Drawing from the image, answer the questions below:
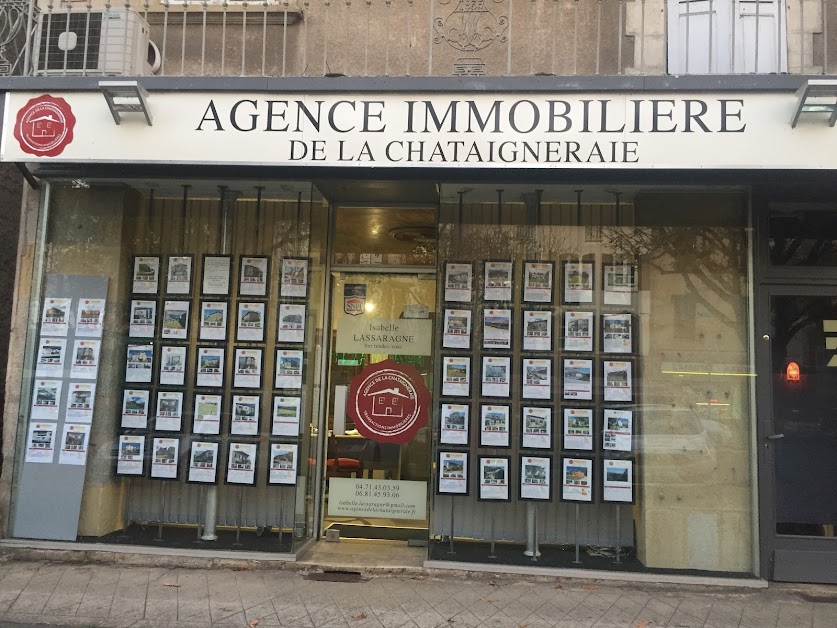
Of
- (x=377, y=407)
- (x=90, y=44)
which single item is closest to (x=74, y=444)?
(x=377, y=407)

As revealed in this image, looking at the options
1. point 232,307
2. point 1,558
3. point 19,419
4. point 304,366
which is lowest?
point 1,558

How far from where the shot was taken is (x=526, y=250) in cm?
631

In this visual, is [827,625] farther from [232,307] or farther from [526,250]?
[232,307]

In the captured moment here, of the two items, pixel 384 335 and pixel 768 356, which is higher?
pixel 384 335

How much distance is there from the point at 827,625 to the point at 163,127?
6107mm

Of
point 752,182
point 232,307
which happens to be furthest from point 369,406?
point 752,182

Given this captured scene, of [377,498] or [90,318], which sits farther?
[377,498]

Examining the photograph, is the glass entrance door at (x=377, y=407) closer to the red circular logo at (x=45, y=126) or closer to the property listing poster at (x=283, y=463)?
the property listing poster at (x=283, y=463)

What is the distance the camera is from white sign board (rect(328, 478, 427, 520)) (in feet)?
21.7

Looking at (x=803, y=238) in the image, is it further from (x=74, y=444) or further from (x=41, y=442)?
(x=41, y=442)

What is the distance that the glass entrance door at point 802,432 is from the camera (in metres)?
5.58

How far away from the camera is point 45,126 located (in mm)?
5273

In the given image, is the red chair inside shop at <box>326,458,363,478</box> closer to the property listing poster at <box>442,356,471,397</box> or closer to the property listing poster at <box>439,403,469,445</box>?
the property listing poster at <box>439,403,469,445</box>

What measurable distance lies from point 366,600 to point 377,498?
1.51 m
